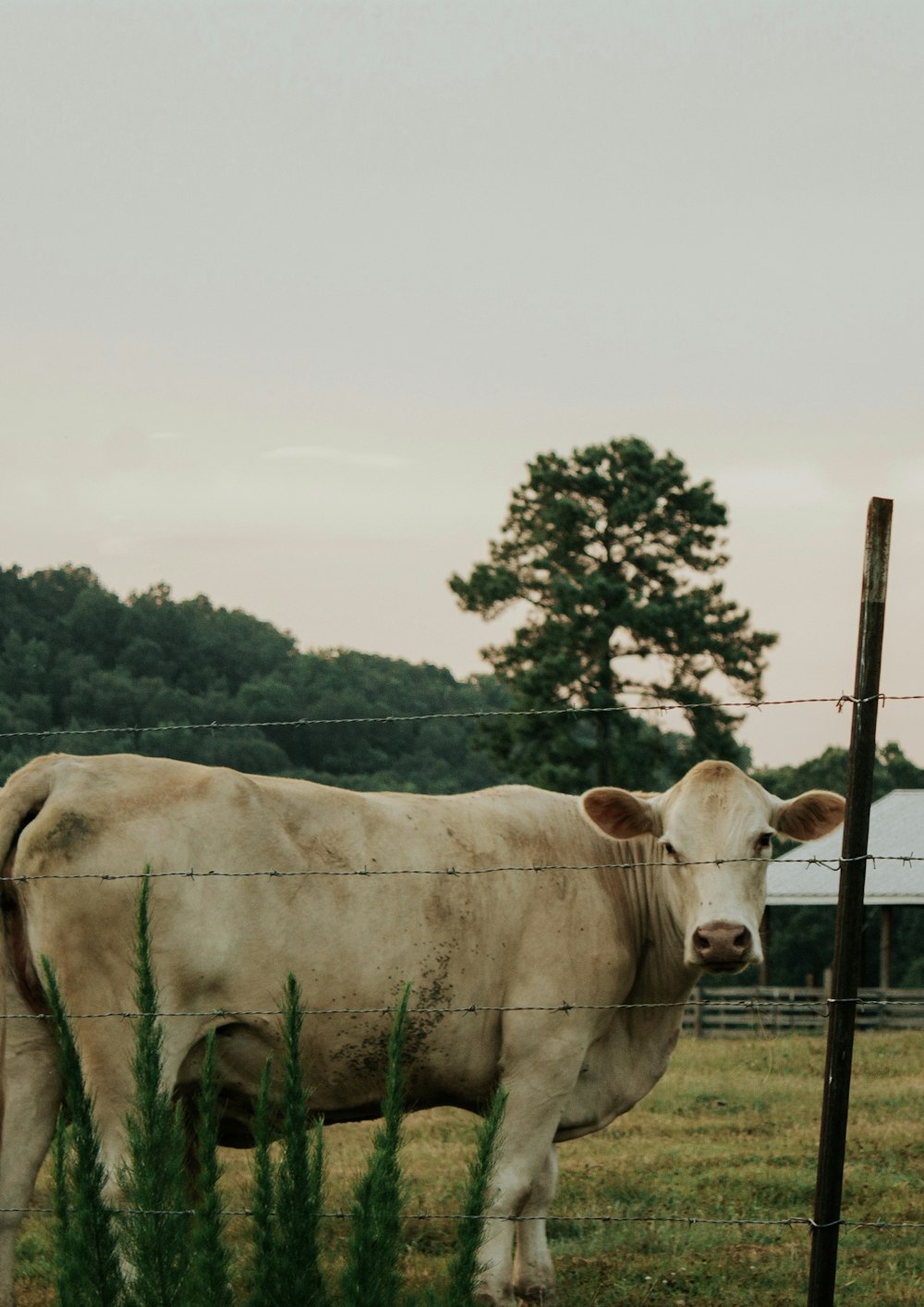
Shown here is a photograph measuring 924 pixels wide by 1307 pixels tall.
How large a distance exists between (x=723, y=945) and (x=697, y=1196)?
372cm

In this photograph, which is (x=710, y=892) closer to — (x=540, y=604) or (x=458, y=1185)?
(x=458, y=1185)

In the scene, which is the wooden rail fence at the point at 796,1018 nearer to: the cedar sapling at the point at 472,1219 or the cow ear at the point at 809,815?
the cow ear at the point at 809,815

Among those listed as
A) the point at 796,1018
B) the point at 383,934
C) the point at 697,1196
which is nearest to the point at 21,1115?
the point at 383,934

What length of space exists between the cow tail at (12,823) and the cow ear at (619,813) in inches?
95.3

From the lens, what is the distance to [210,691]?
204 feet

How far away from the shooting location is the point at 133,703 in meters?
58.8

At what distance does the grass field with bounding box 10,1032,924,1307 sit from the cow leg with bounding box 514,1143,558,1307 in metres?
0.12

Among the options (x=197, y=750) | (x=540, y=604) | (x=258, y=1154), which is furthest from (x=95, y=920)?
(x=197, y=750)

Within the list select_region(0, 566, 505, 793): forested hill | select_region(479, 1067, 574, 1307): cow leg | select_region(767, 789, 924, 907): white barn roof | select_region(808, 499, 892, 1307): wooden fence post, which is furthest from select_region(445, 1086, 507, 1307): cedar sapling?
select_region(0, 566, 505, 793): forested hill

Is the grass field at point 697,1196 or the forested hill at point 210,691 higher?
the forested hill at point 210,691

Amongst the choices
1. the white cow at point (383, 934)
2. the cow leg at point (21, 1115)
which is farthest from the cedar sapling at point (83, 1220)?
the cow leg at point (21, 1115)

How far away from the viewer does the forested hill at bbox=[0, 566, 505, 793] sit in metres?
54.1

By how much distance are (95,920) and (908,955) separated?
40860mm

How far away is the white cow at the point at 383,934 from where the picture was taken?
21.0 ft
